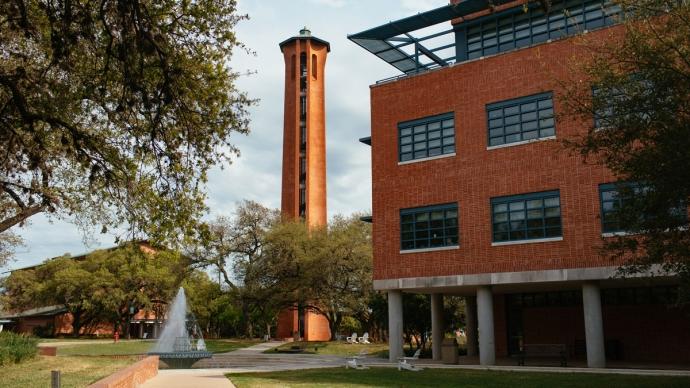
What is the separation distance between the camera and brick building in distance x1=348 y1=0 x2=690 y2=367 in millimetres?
26125

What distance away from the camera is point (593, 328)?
83.0 feet

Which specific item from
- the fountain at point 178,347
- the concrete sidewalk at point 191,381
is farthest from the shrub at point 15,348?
the concrete sidewalk at point 191,381

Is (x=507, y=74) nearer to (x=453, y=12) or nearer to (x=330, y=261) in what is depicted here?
(x=453, y=12)

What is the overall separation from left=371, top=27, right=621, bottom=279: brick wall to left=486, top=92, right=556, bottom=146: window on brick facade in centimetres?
28

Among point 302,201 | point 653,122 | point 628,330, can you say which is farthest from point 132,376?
Result: point 302,201

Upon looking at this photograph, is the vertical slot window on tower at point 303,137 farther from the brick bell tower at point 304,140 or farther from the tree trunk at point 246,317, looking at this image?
the tree trunk at point 246,317

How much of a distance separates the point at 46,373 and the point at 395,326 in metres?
14.2

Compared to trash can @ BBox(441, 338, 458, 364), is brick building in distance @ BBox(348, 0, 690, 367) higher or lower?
higher

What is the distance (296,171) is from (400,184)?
42.4 metres

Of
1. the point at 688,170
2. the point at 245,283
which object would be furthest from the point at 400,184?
the point at 245,283

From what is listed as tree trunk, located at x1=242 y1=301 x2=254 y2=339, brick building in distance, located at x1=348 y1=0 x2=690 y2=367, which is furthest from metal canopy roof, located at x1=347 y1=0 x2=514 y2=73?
tree trunk, located at x1=242 y1=301 x2=254 y2=339

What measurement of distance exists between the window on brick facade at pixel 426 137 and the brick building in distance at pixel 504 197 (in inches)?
1.9

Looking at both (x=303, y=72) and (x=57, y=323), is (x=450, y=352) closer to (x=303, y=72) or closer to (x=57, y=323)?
(x=303, y=72)

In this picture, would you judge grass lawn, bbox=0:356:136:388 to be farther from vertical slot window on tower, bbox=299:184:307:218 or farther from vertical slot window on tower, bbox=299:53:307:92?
vertical slot window on tower, bbox=299:53:307:92
